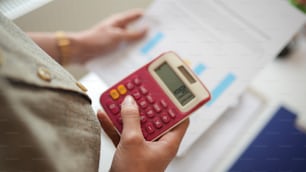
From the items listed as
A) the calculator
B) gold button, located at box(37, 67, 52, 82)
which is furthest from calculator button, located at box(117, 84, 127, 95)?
gold button, located at box(37, 67, 52, 82)

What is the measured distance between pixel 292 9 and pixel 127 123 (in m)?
0.23

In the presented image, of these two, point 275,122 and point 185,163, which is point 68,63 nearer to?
point 185,163

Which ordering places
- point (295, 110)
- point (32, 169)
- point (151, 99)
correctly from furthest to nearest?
point (295, 110)
point (151, 99)
point (32, 169)

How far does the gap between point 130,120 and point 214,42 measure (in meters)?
0.15

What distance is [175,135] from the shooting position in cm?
32

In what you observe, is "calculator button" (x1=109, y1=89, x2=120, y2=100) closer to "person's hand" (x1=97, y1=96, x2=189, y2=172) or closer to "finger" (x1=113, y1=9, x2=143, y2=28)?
"person's hand" (x1=97, y1=96, x2=189, y2=172)

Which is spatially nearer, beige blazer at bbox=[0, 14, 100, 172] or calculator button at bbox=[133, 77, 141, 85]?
beige blazer at bbox=[0, 14, 100, 172]

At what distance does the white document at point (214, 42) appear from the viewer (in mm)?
376

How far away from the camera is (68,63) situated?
1.43 feet

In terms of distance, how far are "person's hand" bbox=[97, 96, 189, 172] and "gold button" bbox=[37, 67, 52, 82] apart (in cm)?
9

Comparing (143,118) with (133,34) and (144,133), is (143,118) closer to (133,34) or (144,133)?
(144,133)

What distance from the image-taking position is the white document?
376 millimetres

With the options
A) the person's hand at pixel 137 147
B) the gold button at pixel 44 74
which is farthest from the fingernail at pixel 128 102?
the gold button at pixel 44 74

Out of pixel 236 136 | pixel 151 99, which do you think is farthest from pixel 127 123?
pixel 236 136
